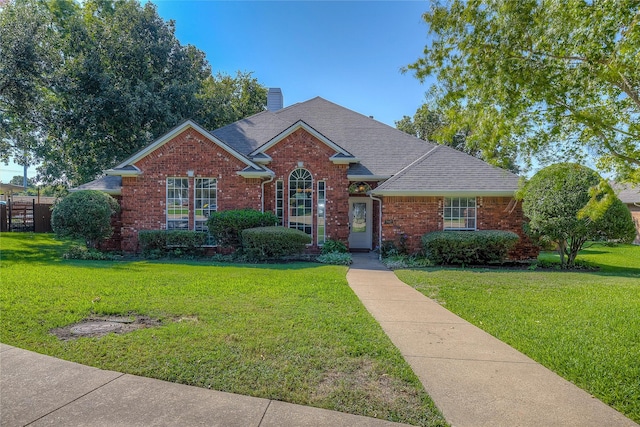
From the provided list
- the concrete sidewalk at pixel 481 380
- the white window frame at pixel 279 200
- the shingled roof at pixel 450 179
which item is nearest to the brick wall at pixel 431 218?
the shingled roof at pixel 450 179

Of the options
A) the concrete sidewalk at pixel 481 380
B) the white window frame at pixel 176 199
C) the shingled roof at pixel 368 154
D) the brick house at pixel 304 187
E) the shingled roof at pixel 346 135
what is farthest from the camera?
the shingled roof at pixel 346 135

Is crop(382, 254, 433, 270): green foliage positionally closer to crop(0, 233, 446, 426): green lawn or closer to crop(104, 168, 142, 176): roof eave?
crop(0, 233, 446, 426): green lawn

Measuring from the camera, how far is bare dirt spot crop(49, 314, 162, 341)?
490 cm

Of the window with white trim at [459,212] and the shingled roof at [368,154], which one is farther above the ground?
the shingled roof at [368,154]

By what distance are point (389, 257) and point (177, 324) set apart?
31.0ft

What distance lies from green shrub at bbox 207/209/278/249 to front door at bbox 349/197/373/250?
4398mm

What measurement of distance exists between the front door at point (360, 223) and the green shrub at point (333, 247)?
186 centimetres

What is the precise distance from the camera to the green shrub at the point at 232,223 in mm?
13148

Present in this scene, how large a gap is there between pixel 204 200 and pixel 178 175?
1.40 m

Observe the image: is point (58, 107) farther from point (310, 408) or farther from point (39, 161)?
point (310, 408)

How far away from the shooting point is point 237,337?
4.78 meters

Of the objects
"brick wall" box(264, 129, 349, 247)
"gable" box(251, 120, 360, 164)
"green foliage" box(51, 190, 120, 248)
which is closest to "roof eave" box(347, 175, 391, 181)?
"brick wall" box(264, 129, 349, 247)

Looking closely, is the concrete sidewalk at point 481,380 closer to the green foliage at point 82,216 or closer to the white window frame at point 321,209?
the white window frame at point 321,209

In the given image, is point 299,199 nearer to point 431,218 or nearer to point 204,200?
point 204,200
